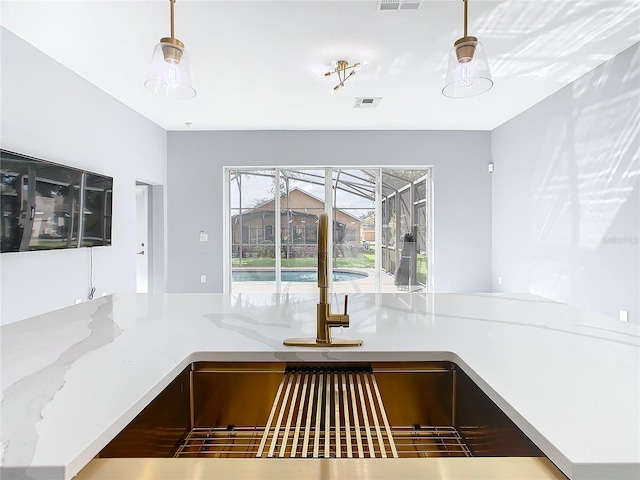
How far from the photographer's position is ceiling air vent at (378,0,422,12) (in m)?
2.48

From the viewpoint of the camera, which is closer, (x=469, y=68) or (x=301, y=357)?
(x=301, y=357)

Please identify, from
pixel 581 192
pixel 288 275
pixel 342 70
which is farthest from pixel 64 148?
pixel 581 192

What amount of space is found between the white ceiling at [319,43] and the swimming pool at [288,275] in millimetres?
2594

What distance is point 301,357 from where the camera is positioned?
3.25ft

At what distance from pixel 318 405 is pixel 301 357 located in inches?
5.1

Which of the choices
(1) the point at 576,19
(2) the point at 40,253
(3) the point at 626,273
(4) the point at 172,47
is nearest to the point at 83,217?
(2) the point at 40,253

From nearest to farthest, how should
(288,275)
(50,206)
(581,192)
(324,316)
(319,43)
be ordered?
(324,316)
(319,43)
(50,206)
(581,192)
(288,275)

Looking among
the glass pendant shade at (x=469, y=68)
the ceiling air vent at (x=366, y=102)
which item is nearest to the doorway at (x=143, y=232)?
the ceiling air vent at (x=366, y=102)

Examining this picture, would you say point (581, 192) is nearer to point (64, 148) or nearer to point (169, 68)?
point (169, 68)

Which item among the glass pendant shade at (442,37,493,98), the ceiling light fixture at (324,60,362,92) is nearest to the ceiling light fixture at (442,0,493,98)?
the glass pendant shade at (442,37,493,98)

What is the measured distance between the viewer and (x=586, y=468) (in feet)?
1.71

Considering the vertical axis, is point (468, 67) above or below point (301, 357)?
above

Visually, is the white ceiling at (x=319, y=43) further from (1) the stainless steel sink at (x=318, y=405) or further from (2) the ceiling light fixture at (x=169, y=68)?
(1) the stainless steel sink at (x=318, y=405)

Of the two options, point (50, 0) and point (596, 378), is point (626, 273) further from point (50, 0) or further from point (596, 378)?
point (50, 0)
